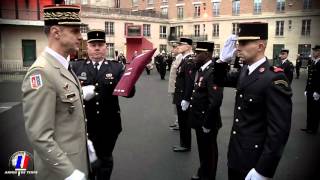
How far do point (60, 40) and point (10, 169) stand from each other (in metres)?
2.94

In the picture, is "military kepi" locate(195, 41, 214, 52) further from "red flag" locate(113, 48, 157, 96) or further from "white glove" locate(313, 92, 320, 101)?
"white glove" locate(313, 92, 320, 101)

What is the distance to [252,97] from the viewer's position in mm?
2701

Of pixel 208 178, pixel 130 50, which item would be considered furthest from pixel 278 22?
pixel 208 178

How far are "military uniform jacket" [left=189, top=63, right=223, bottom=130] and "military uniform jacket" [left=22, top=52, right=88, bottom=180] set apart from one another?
7.43 feet

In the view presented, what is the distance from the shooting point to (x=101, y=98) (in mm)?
3912

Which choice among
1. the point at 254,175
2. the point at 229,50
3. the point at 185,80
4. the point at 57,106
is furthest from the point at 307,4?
the point at 57,106

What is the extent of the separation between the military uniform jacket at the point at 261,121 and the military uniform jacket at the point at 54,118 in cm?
141

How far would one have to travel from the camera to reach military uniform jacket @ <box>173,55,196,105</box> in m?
6.02

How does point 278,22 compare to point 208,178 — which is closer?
point 208,178

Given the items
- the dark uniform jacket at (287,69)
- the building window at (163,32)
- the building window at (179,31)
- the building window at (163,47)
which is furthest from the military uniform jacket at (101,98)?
the building window at (179,31)

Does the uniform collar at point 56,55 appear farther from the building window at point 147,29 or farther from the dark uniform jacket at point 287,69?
the building window at point 147,29

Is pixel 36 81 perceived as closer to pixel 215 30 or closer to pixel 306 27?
pixel 306 27

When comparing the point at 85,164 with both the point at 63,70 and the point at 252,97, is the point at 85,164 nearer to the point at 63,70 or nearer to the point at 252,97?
the point at 63,70

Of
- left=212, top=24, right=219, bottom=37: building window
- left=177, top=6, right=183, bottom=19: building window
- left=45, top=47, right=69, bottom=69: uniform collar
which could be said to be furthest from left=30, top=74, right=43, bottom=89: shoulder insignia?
left=177, top=6, right=183, bottom=19: building window
